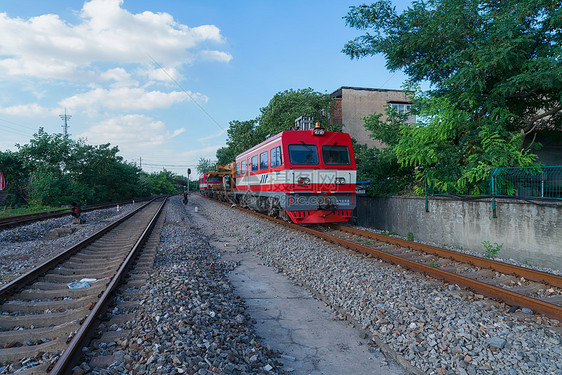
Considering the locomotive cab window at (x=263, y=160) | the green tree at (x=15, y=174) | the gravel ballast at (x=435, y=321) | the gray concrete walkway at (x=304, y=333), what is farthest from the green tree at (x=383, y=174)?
the green tree at (x=15, y=174)

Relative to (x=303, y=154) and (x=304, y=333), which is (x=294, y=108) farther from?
(x=304, y=333)

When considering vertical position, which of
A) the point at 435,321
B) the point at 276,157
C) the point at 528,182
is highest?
the point at 276,157

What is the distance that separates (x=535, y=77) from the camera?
311 inches

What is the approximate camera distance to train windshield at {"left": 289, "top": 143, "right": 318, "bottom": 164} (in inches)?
423

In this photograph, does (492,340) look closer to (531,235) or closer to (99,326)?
(99,326)

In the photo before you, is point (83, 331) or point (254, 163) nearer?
point (83, 331)

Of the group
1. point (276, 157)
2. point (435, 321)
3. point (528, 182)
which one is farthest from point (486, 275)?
point (276, 157)

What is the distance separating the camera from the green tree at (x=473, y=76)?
8.34 meters

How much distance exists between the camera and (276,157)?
446 inches

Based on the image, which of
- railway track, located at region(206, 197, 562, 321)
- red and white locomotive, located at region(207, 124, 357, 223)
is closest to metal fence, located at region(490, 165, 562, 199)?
railway track, located at region(206, 197, 562, 321)

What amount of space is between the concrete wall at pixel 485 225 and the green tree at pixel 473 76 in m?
0.83

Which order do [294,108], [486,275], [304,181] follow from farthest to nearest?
1. [294,108]
2. [304,181]
3. [486,275]

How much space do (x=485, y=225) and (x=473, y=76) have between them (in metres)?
4.03

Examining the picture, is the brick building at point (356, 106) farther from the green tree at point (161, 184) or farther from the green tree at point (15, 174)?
the green tree at point (161, 184)
